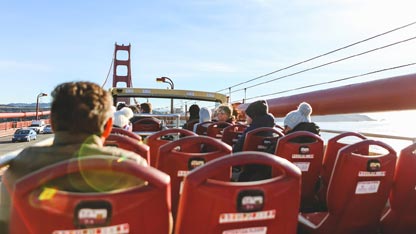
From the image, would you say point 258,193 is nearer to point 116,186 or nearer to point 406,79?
point 116,186

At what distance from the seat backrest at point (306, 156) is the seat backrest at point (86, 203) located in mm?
1854

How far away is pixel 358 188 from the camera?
99.7 inches

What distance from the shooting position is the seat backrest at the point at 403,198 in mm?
2580

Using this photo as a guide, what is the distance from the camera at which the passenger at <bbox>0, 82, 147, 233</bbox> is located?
162 centimetres

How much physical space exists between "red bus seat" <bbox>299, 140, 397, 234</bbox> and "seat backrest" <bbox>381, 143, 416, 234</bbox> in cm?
8

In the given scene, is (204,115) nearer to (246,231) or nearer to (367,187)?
(367,187)

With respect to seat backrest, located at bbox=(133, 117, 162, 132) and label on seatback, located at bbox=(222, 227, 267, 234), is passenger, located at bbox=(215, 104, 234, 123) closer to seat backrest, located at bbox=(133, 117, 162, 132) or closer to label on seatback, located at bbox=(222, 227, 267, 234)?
seat backrest, located at bbox=(133, 117, 162, 132)

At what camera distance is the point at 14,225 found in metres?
1.34

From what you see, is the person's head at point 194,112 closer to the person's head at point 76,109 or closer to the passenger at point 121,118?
the passenger at point 121,118

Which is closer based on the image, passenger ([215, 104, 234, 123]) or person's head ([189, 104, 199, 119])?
passenger ([215, 104, 234, 123])

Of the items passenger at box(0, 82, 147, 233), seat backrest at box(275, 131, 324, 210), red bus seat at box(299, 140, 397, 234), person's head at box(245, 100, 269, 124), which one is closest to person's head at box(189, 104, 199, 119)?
person's head at box(245, 100, 269, 124)

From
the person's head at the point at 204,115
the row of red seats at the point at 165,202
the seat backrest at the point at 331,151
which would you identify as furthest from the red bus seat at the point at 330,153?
the person's head at the point at 204,115

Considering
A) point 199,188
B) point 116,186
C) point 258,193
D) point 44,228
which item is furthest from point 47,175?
point 258,193

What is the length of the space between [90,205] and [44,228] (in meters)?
0.17
